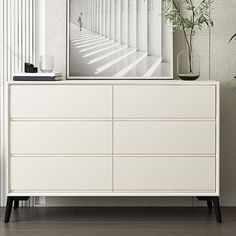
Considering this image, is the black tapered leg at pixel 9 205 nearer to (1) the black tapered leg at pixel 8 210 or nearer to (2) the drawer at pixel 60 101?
(1) the black tapered leg at pixel 8 210

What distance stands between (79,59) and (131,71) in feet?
1.19

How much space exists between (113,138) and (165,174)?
392 millimetres

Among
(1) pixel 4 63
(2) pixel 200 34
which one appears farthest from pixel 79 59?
(2) pixel 200 34

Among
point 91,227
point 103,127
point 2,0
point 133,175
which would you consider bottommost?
point 91,227

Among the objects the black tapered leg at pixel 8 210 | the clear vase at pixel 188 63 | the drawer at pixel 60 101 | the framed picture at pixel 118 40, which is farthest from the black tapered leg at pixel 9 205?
the clear vase at pixel 188 63

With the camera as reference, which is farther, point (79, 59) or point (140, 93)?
point (79, 59)

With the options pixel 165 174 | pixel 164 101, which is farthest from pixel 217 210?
pixel 164 101

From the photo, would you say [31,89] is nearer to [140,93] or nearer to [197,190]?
[140,93]

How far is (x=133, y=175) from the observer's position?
13.5 feet

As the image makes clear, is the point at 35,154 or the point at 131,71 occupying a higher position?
the point at 131,71

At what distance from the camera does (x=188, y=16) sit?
4523 mm

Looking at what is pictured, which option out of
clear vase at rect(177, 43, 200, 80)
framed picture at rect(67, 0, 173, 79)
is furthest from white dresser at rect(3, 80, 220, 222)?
framed picture at rect(67, 0, 173, 79)

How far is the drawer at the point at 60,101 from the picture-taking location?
4094mm

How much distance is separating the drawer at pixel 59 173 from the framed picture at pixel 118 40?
66cm
